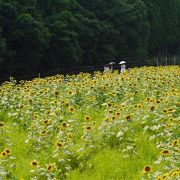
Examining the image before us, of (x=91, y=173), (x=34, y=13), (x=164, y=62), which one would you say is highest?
(x=34, y=13)

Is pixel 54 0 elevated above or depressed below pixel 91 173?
above

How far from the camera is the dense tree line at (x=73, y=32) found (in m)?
27.0

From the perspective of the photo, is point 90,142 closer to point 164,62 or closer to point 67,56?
point 67,56

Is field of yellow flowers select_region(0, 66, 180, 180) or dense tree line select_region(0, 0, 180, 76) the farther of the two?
dense tree line select_region(0, 0, 180, 76)

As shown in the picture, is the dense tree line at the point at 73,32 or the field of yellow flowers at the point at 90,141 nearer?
the field of yellow flowers at the point at 90,141

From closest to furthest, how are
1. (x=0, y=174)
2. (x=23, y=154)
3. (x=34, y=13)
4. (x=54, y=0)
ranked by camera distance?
(x=0, y=174)
(x=23, y=154)
(x=34, y=13)
(x=54, y=0)

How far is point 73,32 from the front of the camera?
104 feet

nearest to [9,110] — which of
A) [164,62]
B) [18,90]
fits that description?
[18,90]

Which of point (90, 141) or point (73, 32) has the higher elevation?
point (73, 32)

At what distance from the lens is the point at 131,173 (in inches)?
214

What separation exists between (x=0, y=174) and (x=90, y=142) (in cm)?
150

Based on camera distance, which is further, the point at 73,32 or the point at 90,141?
the point at 73,32

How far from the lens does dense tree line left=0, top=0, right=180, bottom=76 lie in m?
27.0

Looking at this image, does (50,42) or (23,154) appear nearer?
(23,154)
